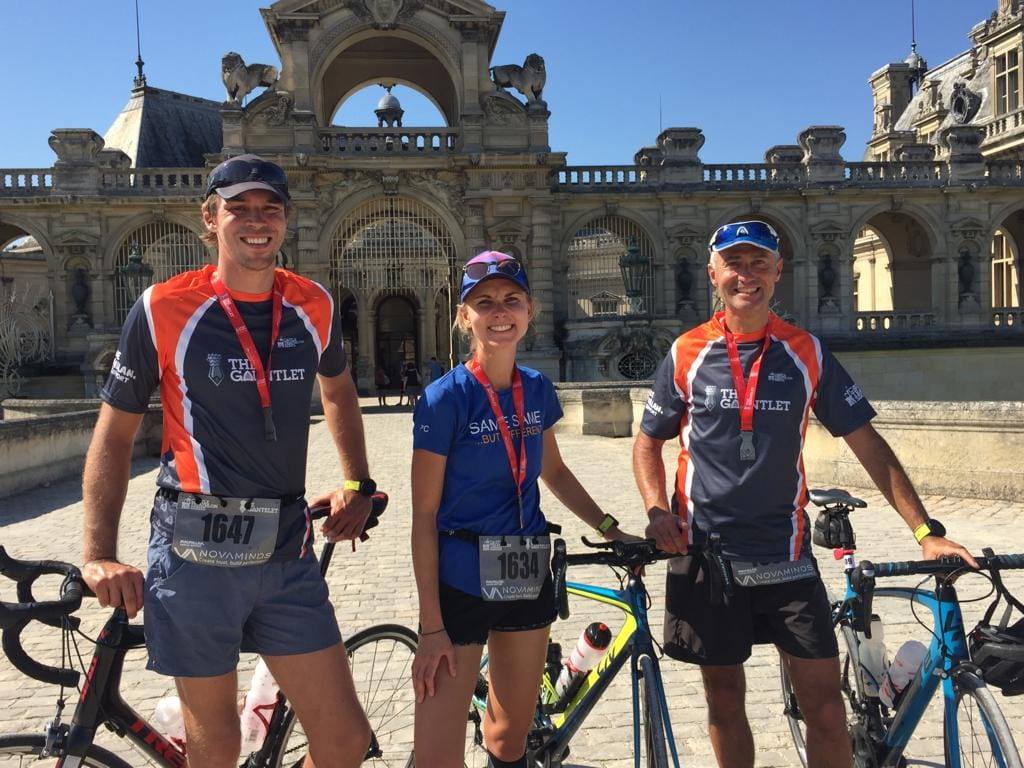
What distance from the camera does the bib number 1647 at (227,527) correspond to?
8.55 feet

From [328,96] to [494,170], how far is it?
8310 millimetres

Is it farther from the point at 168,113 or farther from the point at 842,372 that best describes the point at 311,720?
the point at 168,113

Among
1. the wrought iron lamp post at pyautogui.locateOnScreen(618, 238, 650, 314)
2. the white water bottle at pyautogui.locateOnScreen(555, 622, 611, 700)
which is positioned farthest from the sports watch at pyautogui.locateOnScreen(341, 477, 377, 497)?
the wrought iron lamp post at pyautogui.locateOnScreen(618, 238, 650, 314)

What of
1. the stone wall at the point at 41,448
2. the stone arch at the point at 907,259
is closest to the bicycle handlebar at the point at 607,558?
the stone wall at the point at 41,448

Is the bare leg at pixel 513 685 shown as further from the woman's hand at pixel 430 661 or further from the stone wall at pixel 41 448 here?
the stone wall at pixel 41 448

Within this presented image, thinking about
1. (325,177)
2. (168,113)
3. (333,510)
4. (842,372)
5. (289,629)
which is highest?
(168,113)

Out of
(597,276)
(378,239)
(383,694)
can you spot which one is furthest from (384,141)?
(383,694)

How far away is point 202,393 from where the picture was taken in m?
2.66

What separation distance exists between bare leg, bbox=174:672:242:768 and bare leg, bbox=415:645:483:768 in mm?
576

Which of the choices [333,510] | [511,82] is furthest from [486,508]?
[511,82]

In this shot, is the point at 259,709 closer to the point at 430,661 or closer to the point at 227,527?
the point at 430,661

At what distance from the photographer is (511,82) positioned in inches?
1020

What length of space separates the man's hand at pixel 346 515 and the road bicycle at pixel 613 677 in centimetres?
71

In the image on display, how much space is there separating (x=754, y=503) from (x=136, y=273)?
23.8m
